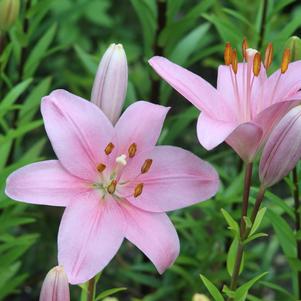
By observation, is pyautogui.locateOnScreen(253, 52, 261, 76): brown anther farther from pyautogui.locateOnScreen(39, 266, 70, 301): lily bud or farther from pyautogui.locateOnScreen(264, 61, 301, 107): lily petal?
pyautogui.locateOnScreen(39, 266, 70, 301): lily bud

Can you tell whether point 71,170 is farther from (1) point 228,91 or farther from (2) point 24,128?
(2) point 24,128

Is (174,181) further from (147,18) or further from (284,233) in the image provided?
(147,18)

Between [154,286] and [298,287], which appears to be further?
[154,286]

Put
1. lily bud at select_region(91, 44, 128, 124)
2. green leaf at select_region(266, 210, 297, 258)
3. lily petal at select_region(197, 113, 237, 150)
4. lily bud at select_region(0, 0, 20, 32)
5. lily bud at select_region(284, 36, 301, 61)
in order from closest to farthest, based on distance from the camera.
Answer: lily petal at select_region(197, 113, 237, 150) → lily bud at select_region(91, 44, 128, 124) → lily bud at select_region(284, 36, 301, 61) → green leaf at select_region(266, 210, 297, 258) → lily bud at select_region(0, 0, 20, 32)

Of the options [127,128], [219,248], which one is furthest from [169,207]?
[219,248]

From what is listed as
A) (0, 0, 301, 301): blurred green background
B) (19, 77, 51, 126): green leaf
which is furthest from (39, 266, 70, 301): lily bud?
(19, 77, 51, 126): green leaf

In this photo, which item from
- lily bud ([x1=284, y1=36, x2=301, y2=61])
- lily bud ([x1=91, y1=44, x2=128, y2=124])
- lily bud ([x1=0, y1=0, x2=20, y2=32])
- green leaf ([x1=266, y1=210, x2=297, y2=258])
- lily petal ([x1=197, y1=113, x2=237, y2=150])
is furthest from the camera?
lily bud ([x1=0, y1=0, x2=20, y2=32])
